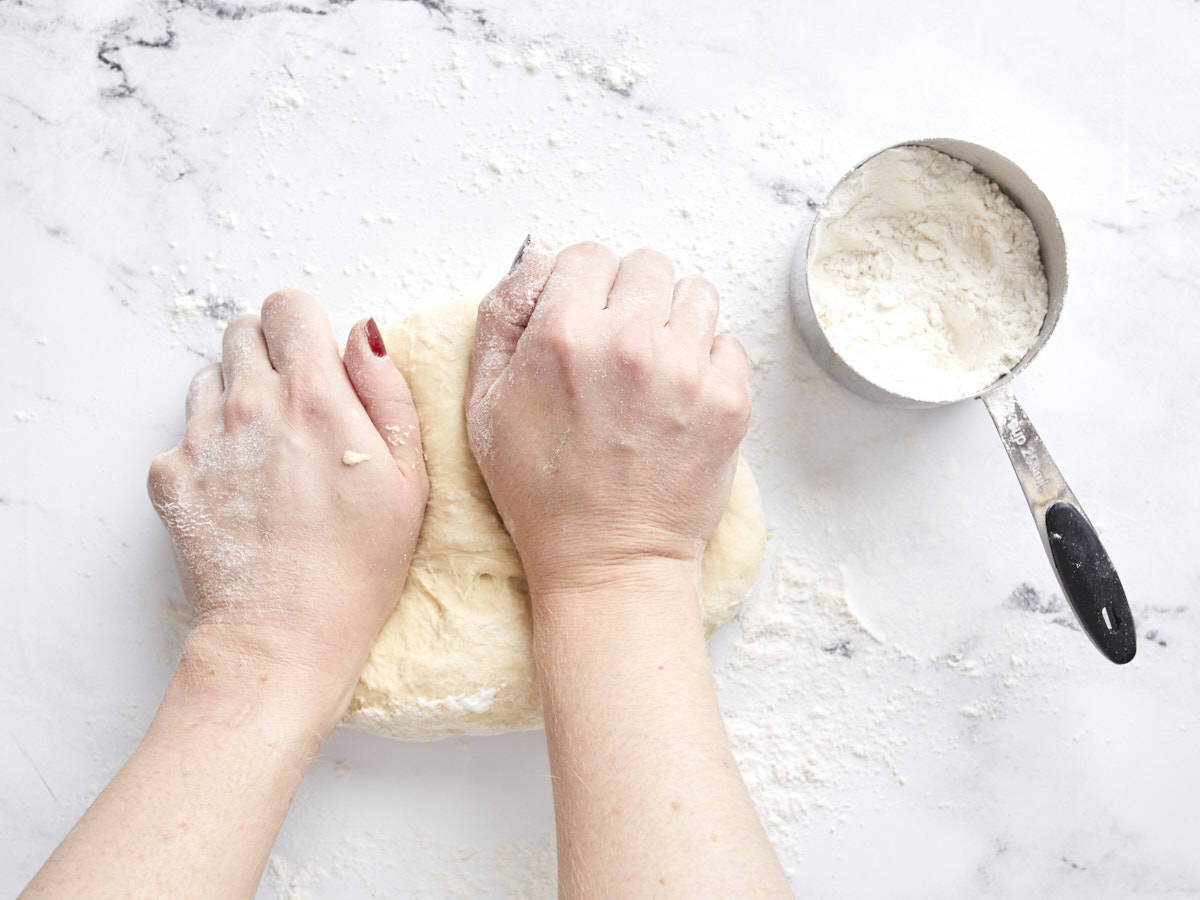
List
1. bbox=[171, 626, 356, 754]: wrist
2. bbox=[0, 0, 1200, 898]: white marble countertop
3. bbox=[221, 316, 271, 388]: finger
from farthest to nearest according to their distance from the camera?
1. bbox=[0, 0, 1200, 898]: white marble countertop
2. bbox=[221, 316, 271, 388]: finger
3. bbox=[171, 626, 356, 754]: wrist

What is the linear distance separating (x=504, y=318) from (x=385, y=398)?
16 cm

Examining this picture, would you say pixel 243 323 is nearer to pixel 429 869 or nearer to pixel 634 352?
pixel 634 352

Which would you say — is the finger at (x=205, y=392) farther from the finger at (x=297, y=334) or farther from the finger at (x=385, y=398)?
the finger at (x=385, y=398)

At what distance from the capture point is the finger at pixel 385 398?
99 centimetres

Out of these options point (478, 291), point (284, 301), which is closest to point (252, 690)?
point (284, 301)

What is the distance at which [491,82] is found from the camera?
3.77ft

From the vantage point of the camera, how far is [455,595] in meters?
1.00

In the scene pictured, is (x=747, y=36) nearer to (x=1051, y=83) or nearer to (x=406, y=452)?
(x=1051, y=83)

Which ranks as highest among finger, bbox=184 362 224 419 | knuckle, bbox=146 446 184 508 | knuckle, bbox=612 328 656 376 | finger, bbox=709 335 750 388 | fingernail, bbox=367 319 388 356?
knuckle, bbox=612 328 656 376

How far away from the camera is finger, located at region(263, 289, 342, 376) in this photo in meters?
1.01

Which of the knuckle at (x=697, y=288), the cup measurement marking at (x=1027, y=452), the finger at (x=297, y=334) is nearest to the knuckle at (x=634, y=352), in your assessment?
the knuckle at (x=697, y=288)

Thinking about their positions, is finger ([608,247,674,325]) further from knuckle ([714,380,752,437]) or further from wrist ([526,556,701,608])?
wrist ([526,556,701,608])

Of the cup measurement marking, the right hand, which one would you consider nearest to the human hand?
the right hand

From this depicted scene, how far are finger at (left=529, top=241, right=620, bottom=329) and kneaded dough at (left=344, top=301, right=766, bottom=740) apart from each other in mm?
109
